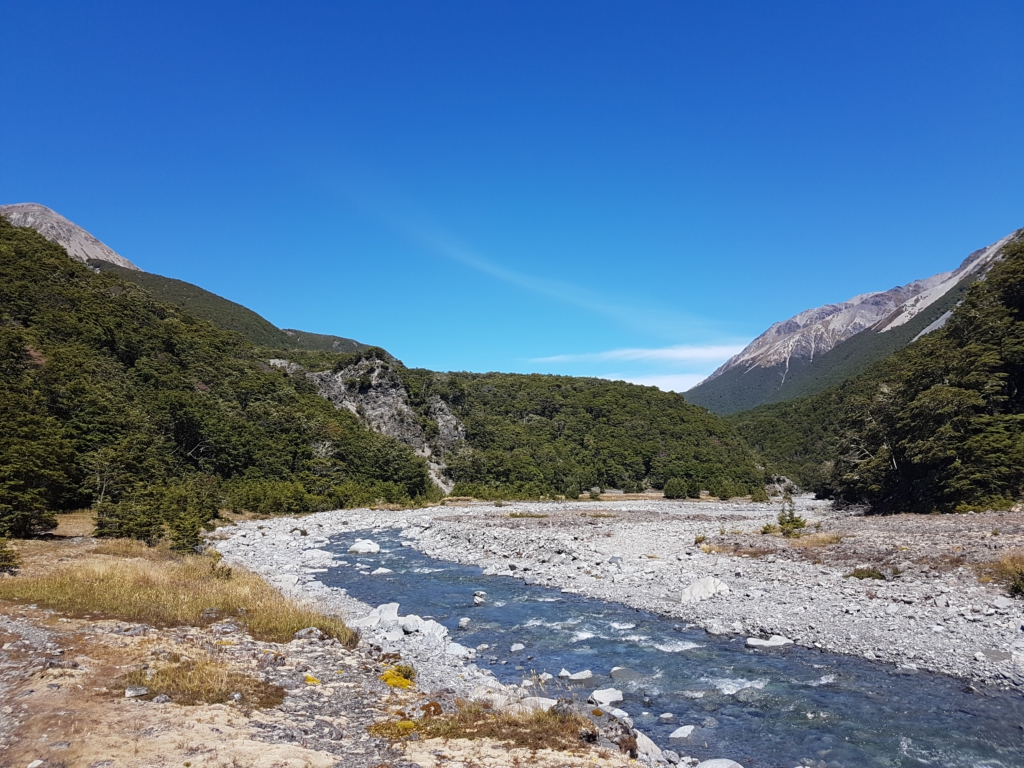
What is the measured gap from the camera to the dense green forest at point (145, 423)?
23.6 meters

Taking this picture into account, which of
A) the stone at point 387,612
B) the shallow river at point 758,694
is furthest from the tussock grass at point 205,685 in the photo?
the stone at point 387,612

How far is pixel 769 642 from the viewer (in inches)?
508

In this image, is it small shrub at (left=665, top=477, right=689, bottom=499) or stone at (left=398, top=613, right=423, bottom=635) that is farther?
small shrub at (left=665, top=477, right=689, bottom=499)

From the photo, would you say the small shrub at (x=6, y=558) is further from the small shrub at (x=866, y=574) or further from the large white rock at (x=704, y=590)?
the small shrub at (x=866, y=574)

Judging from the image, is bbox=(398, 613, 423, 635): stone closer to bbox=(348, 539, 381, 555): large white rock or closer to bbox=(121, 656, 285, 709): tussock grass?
bbox=(121, 656, 285, 709): tussock grass

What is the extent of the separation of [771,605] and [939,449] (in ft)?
82.2

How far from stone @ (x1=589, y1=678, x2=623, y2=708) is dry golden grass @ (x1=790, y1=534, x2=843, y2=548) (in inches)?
681

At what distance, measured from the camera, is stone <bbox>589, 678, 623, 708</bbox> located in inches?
389

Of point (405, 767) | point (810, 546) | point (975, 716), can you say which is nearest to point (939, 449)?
point (810, 546)

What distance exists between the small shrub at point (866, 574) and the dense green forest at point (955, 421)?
18277mm

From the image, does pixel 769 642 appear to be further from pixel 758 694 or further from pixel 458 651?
pixel 458 651

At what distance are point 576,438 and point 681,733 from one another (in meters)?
94.4

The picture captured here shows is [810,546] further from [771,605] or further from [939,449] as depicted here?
[939,449]

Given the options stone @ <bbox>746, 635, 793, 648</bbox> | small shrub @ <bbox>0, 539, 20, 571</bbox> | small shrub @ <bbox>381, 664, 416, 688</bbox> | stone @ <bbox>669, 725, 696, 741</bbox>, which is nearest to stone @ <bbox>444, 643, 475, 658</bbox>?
small shrub @ <bbox>381, 664, 416, 688</bbox>
